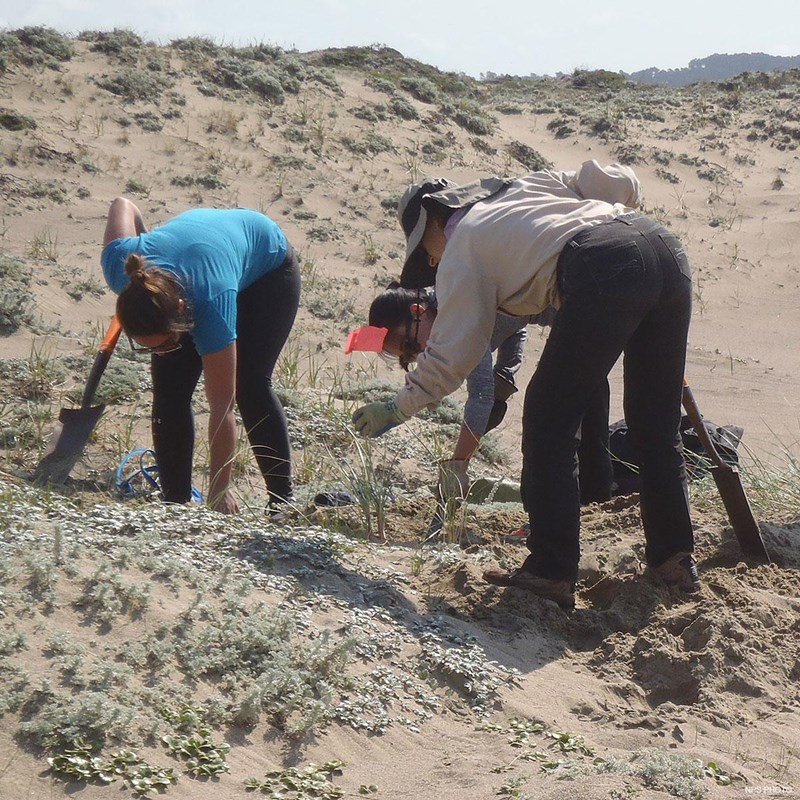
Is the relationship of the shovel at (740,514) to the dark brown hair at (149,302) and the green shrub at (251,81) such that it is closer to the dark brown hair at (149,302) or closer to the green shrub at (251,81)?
the dark brown hair at (149,302)

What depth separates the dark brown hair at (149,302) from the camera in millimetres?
3625

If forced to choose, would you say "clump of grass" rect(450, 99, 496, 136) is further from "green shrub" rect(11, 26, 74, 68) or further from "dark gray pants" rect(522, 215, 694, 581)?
"dark gray pants" rect(522, 215, 694, 581)

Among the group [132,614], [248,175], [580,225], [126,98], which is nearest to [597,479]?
[580,225]

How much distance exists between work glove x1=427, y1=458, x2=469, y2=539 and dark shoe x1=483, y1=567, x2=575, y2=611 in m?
0.68

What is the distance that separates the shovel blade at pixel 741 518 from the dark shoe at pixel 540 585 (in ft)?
3.04

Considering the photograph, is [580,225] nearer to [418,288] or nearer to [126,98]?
[418,288]

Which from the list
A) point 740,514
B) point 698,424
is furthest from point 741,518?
point 698,424

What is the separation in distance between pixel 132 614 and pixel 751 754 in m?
1.69

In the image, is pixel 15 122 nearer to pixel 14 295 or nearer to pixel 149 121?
pixel 149 121

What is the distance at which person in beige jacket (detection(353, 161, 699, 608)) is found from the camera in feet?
10.6

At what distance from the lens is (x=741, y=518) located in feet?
13.4

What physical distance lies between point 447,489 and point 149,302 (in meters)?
1.44

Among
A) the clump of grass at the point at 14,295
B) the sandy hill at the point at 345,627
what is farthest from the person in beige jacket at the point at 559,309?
the clump of grass at the point at 14,295

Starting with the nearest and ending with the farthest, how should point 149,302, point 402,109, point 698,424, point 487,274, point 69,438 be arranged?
point 487,274 → point 149,302 → point 698,424 → point 69,438 → point 402,109
